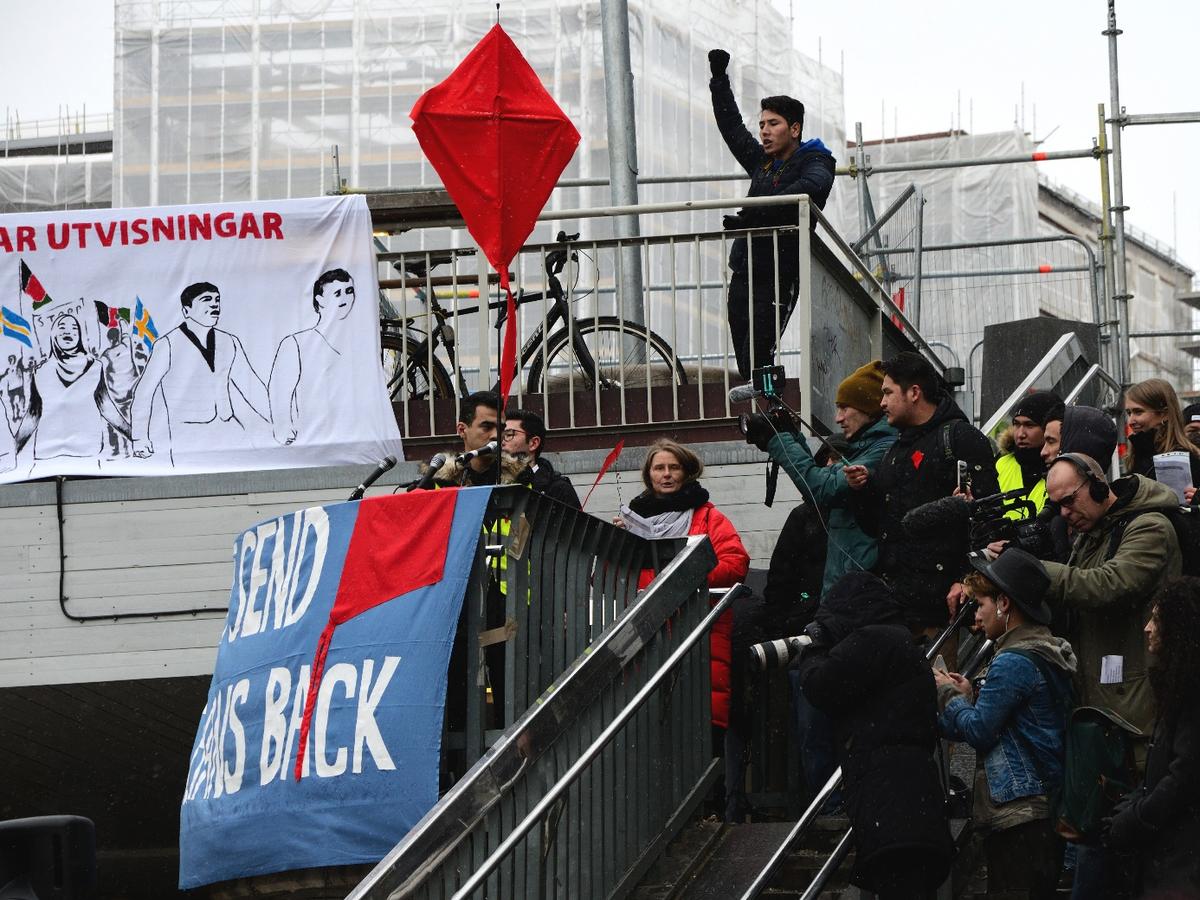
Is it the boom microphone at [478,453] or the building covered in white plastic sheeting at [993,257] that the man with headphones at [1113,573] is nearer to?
the boom microphone at [478,453]

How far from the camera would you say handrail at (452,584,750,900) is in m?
5.82

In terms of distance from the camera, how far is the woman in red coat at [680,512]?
8.67m

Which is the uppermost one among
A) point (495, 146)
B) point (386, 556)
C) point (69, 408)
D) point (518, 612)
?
point (495, 146)

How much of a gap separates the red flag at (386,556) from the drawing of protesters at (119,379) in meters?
3.79

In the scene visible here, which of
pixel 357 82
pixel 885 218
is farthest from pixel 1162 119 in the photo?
pixel 357 82

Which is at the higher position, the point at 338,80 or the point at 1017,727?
the point at 338,80

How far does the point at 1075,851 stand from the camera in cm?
683

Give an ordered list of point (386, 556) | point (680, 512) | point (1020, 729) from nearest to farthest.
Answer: point (1020, 729) → point (386, 556) → point (680, 512)

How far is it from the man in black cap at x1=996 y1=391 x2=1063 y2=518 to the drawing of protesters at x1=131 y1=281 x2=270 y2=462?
14.0ft

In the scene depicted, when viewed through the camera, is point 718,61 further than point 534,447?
Yes

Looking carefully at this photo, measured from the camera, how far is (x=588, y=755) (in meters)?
6.38

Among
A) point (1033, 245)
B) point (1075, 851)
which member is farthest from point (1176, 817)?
point (1033, 245)

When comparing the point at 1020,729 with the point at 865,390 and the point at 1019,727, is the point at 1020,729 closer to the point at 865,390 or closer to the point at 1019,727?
the point at 1019,727

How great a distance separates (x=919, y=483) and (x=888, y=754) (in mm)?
1970
